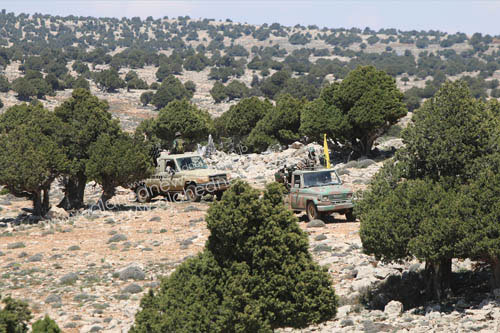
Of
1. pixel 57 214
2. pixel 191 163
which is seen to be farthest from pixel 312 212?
pixel 57 214

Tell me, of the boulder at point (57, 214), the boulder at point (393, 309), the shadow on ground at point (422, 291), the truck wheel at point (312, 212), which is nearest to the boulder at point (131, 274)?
the shadow on ground at point (422, 291)

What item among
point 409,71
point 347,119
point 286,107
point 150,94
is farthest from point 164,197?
point 409,71

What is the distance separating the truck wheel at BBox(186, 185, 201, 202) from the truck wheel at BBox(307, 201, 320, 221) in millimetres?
7103

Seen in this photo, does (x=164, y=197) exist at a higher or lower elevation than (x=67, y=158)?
lower

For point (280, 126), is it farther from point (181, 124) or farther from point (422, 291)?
point (422, 291)

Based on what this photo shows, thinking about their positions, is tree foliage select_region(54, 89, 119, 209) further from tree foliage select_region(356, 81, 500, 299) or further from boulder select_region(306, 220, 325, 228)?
tree foliage select_region(356, 81, 500, 299)

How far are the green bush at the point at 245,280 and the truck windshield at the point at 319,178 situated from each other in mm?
12059

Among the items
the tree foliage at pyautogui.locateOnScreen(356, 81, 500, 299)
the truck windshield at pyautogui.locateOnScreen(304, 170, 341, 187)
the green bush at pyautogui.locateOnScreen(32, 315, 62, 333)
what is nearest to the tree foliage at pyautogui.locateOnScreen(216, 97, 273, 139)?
the truck windshield at pyautogui.locateOnScreen(304, 170, 341, 187)

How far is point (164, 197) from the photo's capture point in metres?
28.8

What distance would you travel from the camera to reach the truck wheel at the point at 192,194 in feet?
87.4

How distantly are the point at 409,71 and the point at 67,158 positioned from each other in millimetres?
155343

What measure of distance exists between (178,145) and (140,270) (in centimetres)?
Answer: 3758

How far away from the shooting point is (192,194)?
26750 millimetres

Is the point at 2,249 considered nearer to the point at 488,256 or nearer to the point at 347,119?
the point at 488,256
